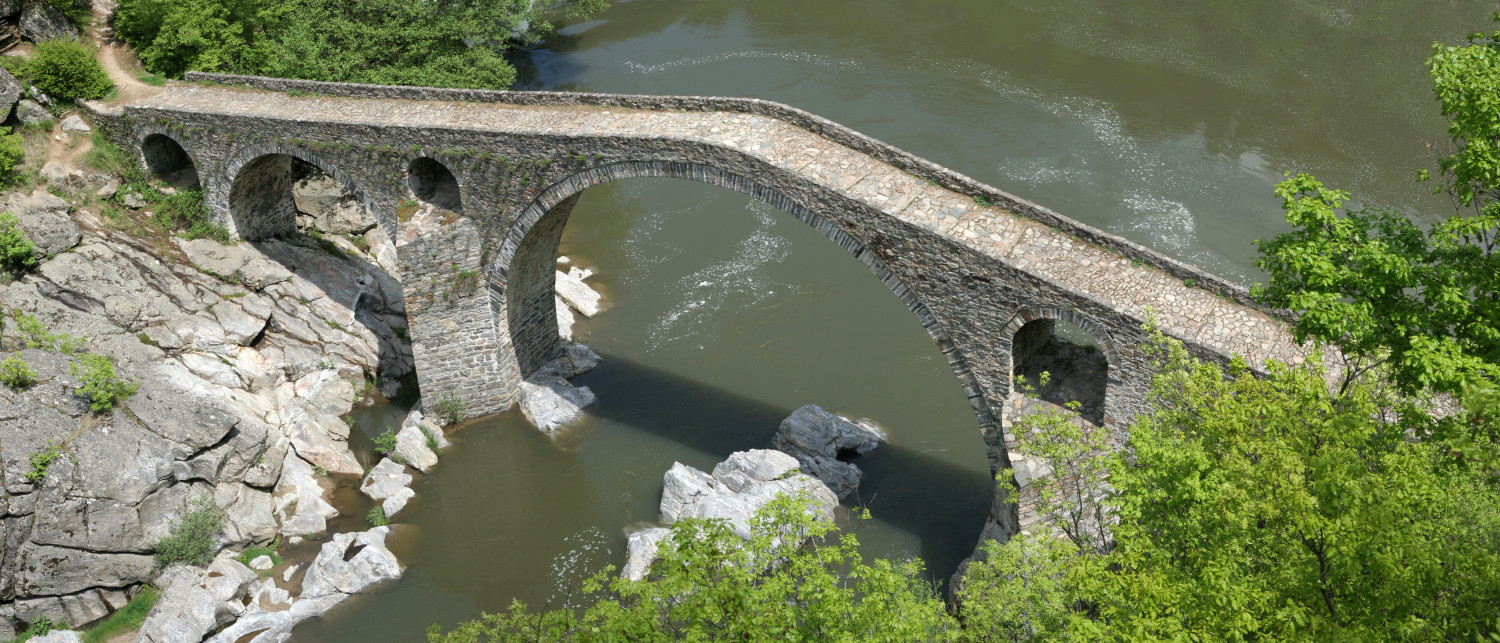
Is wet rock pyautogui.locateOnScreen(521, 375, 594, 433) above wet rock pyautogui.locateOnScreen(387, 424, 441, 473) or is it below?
below

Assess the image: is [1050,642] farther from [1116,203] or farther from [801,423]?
[1116,203]

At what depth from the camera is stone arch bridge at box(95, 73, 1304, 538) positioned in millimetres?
16969

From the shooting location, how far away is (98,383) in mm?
Result: 20094

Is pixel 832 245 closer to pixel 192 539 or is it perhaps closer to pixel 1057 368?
pixel 1057 368

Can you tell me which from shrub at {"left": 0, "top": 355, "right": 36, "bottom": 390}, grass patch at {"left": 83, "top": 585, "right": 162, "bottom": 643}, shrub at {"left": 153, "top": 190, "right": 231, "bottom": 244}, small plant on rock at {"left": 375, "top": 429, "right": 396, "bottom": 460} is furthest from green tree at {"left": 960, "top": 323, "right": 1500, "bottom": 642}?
shrub at {"left": 153, "top": 190, "right": 231, "bottom": 244}

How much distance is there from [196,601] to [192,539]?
1.49m

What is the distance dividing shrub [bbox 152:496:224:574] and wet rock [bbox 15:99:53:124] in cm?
1254

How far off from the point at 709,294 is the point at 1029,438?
13.1 meters

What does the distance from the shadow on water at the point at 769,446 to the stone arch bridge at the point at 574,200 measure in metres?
1.86

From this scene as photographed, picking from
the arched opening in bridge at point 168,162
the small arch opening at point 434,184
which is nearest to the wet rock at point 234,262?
the arched opening in bridge at point 168,162

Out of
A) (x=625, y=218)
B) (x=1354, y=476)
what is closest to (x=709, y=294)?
(x=625, y=218)

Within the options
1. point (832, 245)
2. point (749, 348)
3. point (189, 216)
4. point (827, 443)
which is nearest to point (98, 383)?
point (189, 216)

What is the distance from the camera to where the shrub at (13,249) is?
21.5m

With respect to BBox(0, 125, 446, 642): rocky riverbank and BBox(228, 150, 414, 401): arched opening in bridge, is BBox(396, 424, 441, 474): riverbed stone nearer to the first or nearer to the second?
BBox(0, 125, 446, 642): rocky riverbank
